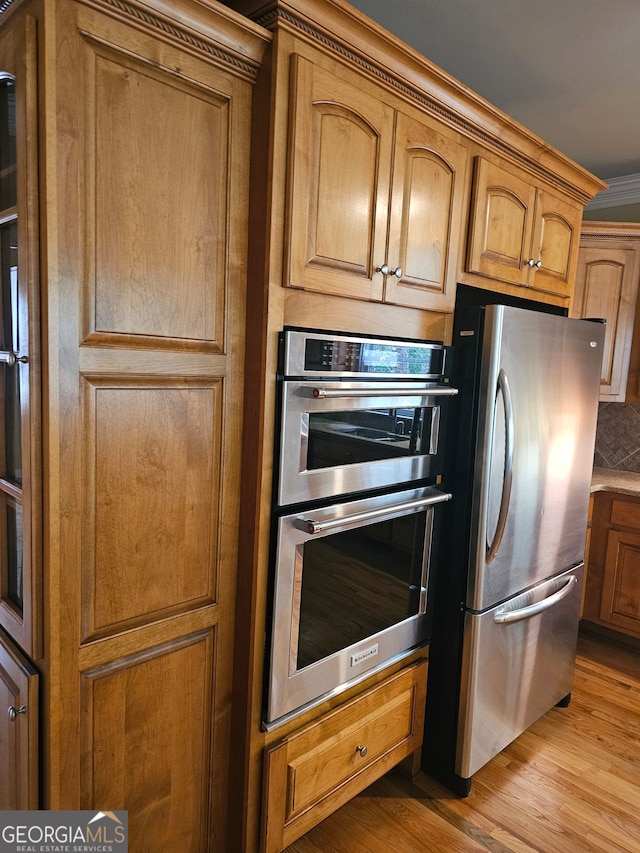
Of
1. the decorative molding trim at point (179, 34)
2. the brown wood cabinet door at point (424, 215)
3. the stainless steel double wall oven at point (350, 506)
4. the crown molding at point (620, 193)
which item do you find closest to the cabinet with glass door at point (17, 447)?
the decorative molding trim at point (179, 34)

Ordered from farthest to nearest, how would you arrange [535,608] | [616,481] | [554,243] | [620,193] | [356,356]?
[620,193] → [616,481] → [554,243] → [535,608] → [356,356]

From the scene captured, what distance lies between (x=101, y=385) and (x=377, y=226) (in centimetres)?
87

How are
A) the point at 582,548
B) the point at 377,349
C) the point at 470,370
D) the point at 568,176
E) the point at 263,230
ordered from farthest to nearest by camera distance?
the point at 582,548
the point at 568,176
the point at 470,370
the point at 377,349
the point at 263,230

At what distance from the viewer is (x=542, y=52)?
6.74ft

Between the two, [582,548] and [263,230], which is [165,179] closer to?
[263,230]

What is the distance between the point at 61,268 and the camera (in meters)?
1.11

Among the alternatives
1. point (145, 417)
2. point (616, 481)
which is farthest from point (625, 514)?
point (145, 417)

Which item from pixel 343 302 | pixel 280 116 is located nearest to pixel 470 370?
pixel 343 302

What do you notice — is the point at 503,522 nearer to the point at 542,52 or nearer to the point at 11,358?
the point at 11,358

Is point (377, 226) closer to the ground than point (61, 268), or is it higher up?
higher up

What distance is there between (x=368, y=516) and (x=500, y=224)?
1.15 m

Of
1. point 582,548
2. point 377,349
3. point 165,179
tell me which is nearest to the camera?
point 165,179

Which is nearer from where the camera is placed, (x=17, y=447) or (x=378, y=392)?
(x=17, y=447)

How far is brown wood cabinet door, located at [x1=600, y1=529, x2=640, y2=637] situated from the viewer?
2.94 metres
